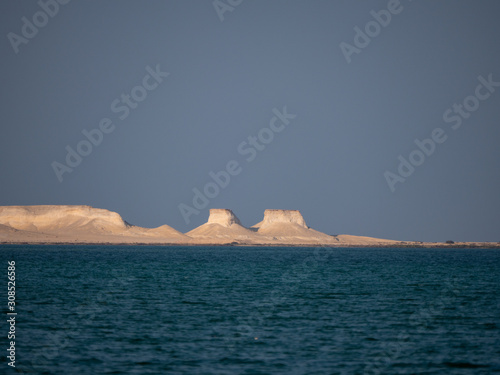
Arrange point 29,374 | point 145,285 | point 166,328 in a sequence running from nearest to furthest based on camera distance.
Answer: point 29,374
point 166,328
point 145,285

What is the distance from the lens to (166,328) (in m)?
30.0

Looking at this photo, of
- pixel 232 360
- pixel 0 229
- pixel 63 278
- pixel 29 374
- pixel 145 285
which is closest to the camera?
pixel 29 374

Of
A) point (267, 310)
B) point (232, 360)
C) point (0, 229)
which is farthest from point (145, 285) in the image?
point (0, 229)

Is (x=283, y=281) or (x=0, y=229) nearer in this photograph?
(x=283, y=281)

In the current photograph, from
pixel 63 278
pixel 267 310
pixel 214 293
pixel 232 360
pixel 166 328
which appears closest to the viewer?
pixel 232 360

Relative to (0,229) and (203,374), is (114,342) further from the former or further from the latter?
(0,229)

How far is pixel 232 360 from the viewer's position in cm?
2386

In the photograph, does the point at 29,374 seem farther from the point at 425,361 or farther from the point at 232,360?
the point at 425,361

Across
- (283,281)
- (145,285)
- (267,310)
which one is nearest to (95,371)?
(267,310)

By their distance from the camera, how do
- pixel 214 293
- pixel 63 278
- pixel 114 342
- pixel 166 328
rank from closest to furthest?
pixel 114 342 < pixel 166 328 < pixel 214 293 < pixel 63 278

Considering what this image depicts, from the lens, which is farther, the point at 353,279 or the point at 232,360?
the point at 353,279

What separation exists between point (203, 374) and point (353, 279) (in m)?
41.4

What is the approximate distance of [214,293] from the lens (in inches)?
1823

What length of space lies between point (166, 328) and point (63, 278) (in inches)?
1225
